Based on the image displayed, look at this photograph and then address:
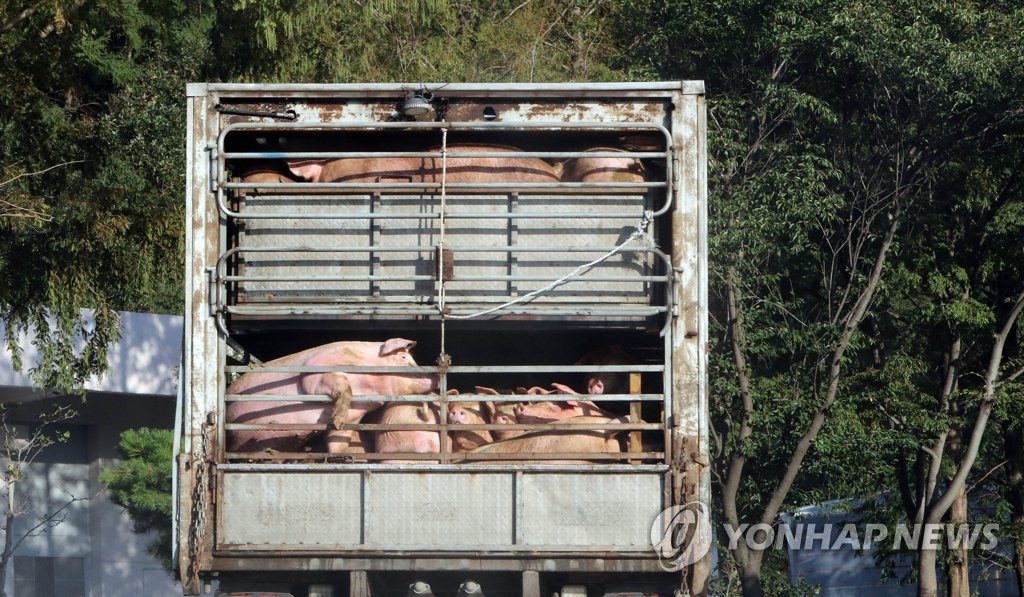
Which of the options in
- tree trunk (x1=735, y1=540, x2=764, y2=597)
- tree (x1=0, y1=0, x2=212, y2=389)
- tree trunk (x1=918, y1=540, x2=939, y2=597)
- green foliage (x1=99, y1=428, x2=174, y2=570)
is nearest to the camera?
tree (x1=0, y1=0, x2=212, y2=389)

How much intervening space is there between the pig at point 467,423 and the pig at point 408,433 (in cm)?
16

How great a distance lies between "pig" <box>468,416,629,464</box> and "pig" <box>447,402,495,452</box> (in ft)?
0.39

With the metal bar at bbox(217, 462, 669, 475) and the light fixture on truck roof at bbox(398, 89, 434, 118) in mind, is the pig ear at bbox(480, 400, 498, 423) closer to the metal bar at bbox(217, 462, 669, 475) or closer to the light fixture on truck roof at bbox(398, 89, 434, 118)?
the metal bar at bbox(217, 462, 669, 475)

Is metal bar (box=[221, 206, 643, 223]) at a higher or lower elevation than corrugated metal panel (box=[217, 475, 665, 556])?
higher

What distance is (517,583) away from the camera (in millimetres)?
5980

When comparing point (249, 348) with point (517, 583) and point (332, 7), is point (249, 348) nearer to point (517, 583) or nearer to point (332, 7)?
point (517, 583)

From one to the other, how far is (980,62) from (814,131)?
1966 mm

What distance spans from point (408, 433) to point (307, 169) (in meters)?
1.37

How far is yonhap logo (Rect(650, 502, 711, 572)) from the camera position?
5.78 m

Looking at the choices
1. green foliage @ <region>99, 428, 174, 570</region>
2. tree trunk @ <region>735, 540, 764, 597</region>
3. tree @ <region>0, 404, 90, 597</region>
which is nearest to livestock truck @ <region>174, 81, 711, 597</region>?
tree trunk @ <region>735, 540, 764, 597</region>

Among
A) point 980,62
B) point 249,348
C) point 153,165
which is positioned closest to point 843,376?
point 980,62

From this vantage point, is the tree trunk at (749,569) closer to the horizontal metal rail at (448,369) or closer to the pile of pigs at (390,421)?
the pile of pigs at (390,421)

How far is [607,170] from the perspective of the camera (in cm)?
627

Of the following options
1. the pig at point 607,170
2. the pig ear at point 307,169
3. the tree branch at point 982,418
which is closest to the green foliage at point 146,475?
the tree branch at point 982,418
